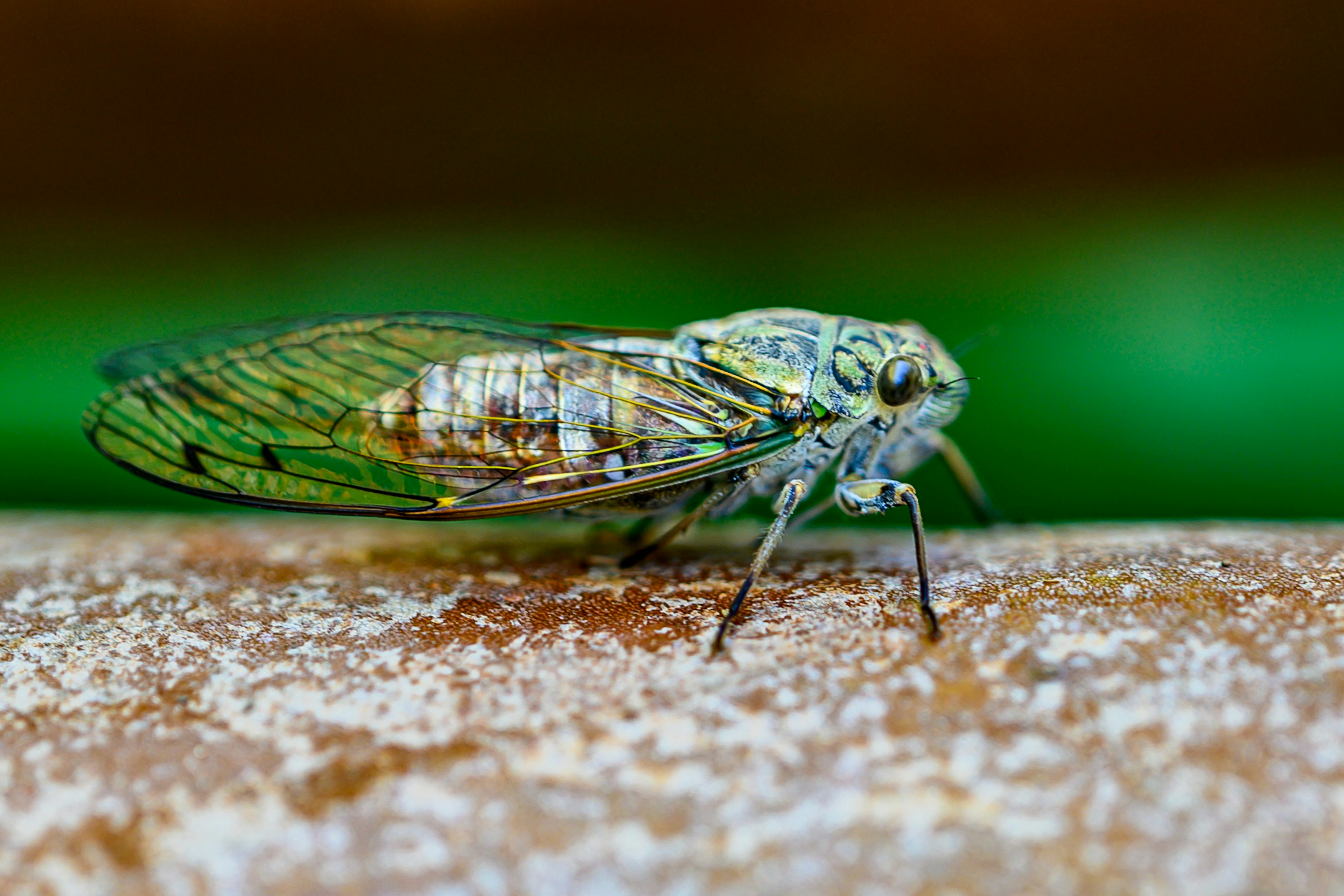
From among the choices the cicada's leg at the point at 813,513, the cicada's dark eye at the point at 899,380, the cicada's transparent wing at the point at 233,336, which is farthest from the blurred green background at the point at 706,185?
the cicada's transparent wing at the point at 233,336

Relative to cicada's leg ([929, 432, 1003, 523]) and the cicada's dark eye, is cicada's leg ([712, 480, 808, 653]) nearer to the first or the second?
the cicada's dark eye

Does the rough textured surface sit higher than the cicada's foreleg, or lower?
lower

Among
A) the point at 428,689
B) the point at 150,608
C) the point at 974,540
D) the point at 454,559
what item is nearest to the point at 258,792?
the point at 428,689

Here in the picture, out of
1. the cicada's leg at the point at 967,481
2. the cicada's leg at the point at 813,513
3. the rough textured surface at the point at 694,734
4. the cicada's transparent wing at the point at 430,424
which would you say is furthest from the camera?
the cicada's leg at the point at 967,481

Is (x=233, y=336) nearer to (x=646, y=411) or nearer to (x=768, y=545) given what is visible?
(x=646, y=411)

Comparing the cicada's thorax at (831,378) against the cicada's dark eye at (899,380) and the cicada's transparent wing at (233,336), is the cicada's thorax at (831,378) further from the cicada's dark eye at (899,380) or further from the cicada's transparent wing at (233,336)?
the cicada's transparent wing at (233,336)

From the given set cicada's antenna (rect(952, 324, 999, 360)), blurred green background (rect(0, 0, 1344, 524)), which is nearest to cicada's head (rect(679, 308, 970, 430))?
cicada's antenna (rect(952, 324, 999, 360))

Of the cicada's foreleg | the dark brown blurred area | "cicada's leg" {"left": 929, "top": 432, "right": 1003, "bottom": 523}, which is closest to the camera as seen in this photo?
the cicada's foreleg
